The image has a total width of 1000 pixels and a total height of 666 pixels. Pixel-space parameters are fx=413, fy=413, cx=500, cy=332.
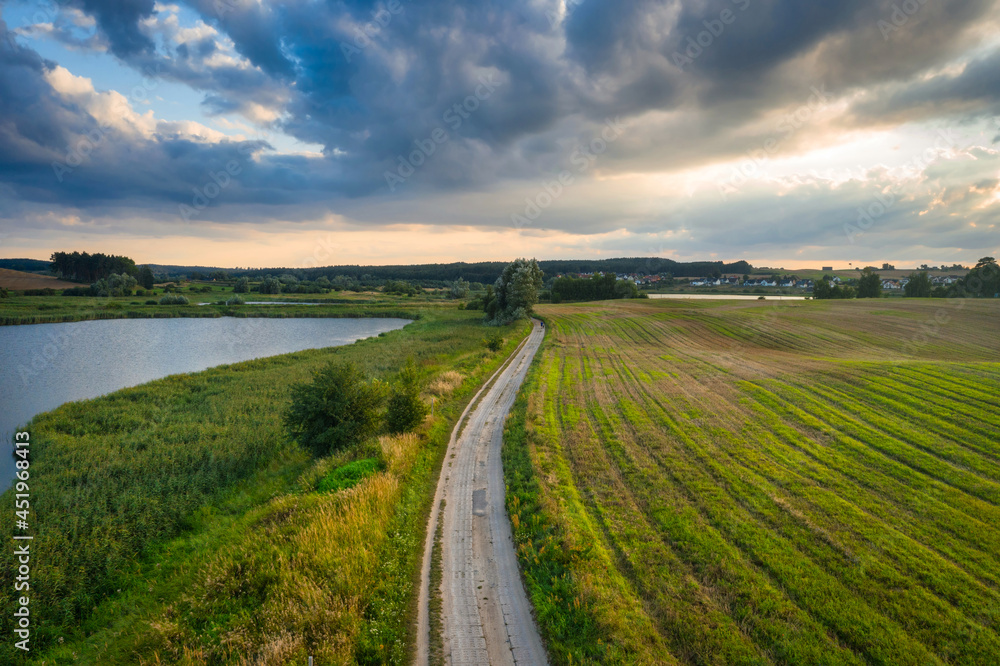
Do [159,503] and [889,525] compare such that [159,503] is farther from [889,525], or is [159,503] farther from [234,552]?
[889,525]

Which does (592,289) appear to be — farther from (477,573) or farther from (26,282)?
(26,282)

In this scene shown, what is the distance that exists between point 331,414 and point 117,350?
154 ft

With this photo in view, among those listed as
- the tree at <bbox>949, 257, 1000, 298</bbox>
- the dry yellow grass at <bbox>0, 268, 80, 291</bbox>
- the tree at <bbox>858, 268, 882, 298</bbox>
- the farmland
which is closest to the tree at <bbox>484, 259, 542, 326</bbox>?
the farmland

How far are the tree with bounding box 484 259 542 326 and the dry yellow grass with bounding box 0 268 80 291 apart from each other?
9997 centimetres

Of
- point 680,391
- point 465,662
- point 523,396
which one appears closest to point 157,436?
point 523,396

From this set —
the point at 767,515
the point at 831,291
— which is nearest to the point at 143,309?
the point at 767,515

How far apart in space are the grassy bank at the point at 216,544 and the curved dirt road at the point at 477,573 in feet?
2.37

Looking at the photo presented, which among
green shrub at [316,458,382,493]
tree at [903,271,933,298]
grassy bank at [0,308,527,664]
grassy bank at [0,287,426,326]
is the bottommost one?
grassy bank at [0,308,527,664]

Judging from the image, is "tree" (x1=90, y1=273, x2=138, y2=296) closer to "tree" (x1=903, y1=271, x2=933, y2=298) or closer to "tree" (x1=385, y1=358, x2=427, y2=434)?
"tree" (x1=385, y1=358, x2=427, y2=434)

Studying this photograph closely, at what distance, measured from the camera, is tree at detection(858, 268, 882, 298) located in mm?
91812

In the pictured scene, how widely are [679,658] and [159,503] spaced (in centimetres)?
1688

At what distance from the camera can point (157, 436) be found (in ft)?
69.9

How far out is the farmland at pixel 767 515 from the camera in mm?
7672

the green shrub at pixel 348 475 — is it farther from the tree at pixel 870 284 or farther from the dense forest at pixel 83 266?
the dense forest at pixel 83 266
